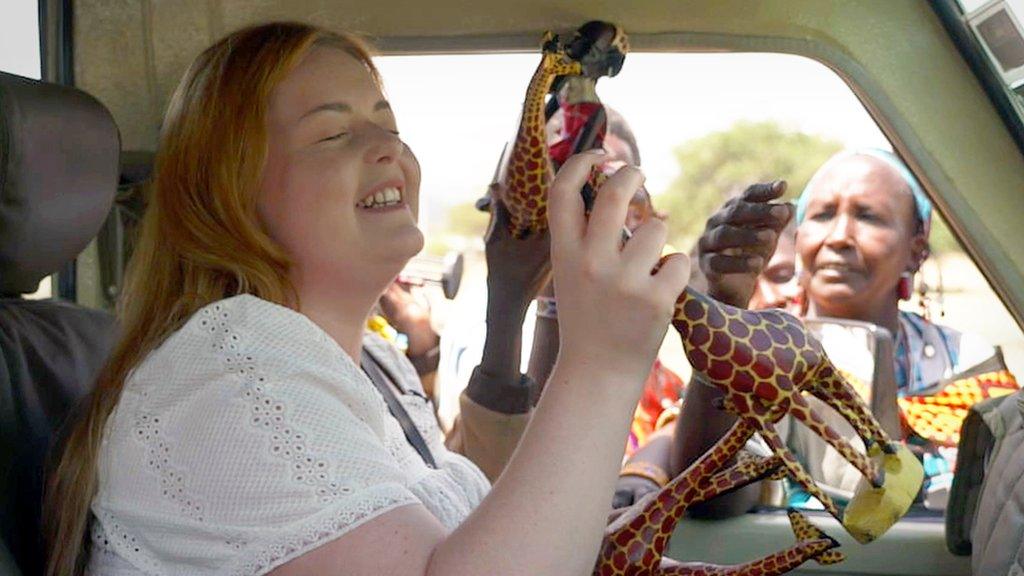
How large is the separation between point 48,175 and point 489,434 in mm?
713

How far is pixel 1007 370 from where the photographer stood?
256 cm

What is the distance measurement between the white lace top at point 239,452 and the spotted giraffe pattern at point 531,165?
0.26m

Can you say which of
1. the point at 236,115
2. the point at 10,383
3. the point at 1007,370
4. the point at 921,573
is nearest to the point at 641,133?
the point at 1007,370

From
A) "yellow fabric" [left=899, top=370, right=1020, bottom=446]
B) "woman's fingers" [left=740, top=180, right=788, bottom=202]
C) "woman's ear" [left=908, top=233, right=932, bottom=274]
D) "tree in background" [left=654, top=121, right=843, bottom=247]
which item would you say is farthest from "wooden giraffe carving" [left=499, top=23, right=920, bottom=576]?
"tree in background" [left=654, top=121, right=843, bottom=247]

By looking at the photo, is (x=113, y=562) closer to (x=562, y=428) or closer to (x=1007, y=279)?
(x=562, y=428)

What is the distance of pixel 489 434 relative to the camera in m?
1.91

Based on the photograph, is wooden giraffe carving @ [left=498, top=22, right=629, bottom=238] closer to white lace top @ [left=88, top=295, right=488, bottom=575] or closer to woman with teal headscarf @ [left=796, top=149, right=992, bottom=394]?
white lace top @ [left=88, top=295, right=488, bottom=575]

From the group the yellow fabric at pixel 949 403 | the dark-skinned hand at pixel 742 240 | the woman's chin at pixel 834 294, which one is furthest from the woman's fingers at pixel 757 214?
the woman's chin at pixel 834 294

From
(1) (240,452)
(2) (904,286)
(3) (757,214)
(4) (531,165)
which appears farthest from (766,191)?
(2) (904,286)

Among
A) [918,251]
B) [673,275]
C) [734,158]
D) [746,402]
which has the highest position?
[734,158]

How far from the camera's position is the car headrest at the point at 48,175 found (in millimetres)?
1458

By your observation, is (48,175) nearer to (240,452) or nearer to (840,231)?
(240,452)

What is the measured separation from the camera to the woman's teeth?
57.4 inches

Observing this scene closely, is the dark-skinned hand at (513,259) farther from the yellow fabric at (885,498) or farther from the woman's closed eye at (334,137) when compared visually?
the yellow fabric at (885,498)
